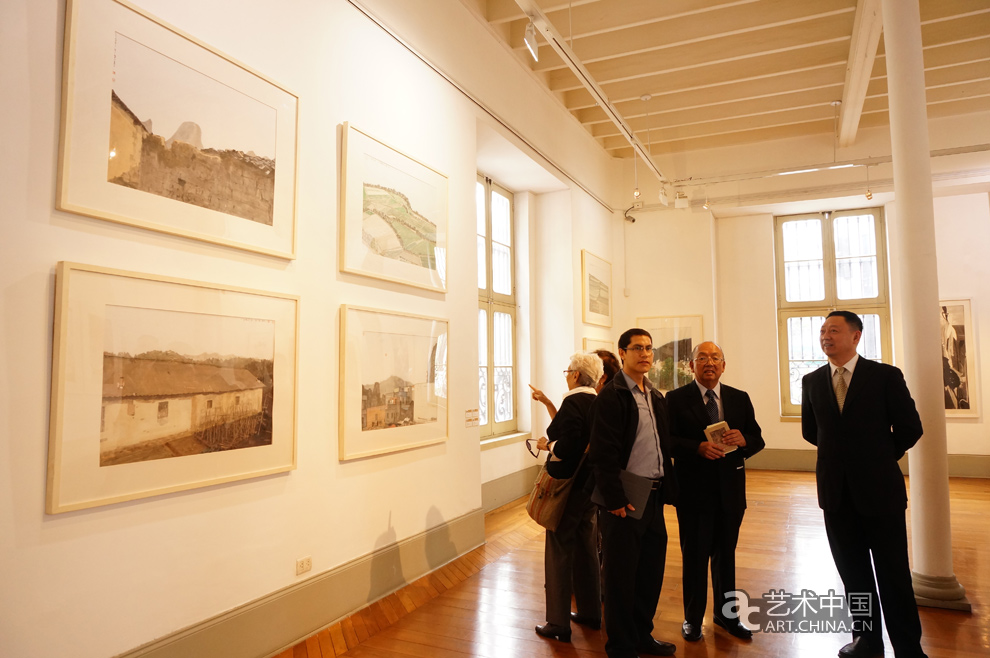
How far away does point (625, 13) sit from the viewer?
7.07 meters

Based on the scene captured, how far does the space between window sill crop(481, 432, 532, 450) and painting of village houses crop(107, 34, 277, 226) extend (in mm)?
4609

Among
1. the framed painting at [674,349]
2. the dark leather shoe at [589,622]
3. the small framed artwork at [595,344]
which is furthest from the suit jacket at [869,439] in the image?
the framed painting at [674,349]

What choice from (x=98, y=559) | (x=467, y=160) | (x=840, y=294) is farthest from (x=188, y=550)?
(x=840, y=294)

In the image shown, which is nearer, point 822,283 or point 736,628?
point 736,628

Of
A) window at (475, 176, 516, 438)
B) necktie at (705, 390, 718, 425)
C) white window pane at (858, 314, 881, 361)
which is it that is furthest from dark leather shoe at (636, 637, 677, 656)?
white window pane at (858, 314, 881, 361)

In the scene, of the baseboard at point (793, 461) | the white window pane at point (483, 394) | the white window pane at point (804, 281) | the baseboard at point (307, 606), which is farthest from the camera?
the white window pane at point (804, 281)

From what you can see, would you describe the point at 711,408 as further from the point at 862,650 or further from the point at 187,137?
the point at 187,137

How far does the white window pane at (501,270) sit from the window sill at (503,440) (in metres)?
1.98

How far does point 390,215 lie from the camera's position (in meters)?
5.05

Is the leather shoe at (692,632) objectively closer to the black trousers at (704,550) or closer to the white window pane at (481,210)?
the black trousers at (704,550)

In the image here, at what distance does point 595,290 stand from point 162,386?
313 inches

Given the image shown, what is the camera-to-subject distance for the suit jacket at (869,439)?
3.54 m

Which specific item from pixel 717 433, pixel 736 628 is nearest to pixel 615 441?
pixel 717 433

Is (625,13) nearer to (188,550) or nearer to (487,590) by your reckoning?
(487,590)
